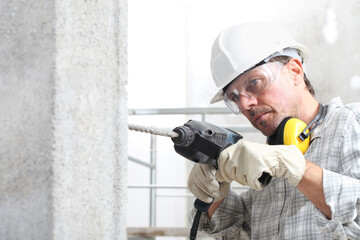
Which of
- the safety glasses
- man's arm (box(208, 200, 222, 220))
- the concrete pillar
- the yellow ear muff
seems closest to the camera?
the concrete pillar

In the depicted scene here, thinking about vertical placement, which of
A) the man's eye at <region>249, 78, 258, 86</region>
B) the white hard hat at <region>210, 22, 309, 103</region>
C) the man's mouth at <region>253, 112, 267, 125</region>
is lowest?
the man's mouth at <region>253, 112, 267, 125</region>

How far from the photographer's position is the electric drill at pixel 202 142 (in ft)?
4.46

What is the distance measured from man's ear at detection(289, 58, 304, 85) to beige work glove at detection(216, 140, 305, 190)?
1.34 ft

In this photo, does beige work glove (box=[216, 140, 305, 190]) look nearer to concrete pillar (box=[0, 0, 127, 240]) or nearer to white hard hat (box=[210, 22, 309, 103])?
white hard hat (box=[210, 22, 309, 103])

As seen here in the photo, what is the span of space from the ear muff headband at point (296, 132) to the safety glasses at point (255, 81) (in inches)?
6.4

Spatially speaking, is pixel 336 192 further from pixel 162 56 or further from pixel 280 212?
pixel 162 56

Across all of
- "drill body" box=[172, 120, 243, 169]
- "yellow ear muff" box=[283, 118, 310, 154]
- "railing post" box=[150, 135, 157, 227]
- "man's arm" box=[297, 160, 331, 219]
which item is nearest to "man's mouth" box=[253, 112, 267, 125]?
"yellow ear muff" box=[283, 118, 310, 154]

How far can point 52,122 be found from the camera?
67cm

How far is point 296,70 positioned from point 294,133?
0.32m

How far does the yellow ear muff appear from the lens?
1.57 metres

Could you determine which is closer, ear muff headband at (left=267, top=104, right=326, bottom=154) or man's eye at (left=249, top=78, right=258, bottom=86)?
ear muff headband at (left=267, top=104, right=326, bottom=154)

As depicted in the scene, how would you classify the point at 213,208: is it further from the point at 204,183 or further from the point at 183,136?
the point at 183,136

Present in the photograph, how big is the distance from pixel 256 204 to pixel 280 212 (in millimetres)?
164

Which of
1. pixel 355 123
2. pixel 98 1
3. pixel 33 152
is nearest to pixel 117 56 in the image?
pixel 98 1
